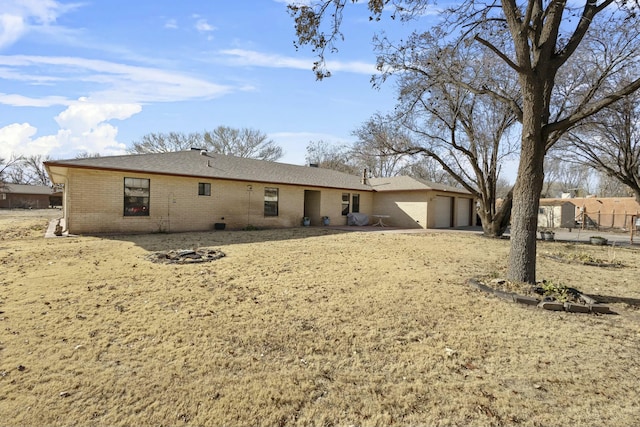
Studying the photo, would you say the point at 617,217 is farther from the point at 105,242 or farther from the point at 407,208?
the point at 105,242

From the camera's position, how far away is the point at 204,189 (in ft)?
50.1

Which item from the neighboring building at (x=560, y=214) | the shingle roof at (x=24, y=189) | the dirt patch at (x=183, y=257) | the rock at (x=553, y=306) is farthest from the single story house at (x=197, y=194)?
the shingle roof at (x=24, y=189)

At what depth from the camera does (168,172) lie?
44.7ft

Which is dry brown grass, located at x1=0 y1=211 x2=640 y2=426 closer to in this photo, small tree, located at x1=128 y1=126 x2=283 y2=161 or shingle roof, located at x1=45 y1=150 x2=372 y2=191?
shingle roof, located at x1=45 y1=150 x2=372 y2=191

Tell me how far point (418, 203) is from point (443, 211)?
2.59 meters

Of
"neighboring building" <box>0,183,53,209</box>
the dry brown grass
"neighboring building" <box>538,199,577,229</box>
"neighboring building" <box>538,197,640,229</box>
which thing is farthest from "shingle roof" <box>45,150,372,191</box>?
"neighboring building" <box>0,183,53,209</box>

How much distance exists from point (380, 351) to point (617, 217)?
3379 cm

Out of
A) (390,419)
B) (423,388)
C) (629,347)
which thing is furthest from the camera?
(629,347)

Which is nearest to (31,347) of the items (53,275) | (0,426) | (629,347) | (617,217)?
(0,426)

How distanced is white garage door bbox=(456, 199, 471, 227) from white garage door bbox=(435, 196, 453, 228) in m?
1.18

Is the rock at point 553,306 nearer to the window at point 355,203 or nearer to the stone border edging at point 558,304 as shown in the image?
the stone border edging at point 558,304

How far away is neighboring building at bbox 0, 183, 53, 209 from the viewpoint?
4559 cm

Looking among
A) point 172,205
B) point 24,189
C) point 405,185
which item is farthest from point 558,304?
point 24,189

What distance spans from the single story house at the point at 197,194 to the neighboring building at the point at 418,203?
0.29 feet
